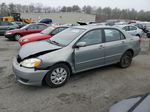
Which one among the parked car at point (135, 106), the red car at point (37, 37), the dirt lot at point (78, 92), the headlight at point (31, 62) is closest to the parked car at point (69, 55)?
the headlight at point (31, 62)

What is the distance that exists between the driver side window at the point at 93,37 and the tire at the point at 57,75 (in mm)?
921

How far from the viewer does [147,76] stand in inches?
171

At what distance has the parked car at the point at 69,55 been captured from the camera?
319 cm

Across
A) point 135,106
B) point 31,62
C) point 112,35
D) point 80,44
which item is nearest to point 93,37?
point 80,44

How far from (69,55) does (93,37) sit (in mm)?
996

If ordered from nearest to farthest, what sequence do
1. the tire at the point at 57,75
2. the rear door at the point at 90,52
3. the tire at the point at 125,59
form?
the tire at the point at 57,75 < the rear door at the point at 90,52 < the tire at the point at 125,59

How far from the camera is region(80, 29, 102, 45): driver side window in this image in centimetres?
389

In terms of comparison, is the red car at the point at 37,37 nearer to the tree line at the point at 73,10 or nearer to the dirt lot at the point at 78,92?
the dirt lot at the point at 78,92

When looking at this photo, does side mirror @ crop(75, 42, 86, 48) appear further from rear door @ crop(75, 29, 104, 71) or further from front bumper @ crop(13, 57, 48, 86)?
front bumper @ crop(13, 57, 48, 86)

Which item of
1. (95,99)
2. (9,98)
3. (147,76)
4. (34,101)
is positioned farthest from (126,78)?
(9,98)

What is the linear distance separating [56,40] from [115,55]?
75.7 inches

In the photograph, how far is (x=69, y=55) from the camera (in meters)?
3.53

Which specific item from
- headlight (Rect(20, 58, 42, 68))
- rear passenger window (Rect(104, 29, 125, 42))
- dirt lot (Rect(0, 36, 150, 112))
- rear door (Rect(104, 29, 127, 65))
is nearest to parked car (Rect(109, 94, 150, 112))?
dirt lot (Rect(0, 36, 150, 112))

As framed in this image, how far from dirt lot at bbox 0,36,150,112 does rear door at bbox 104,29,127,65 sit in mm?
488
